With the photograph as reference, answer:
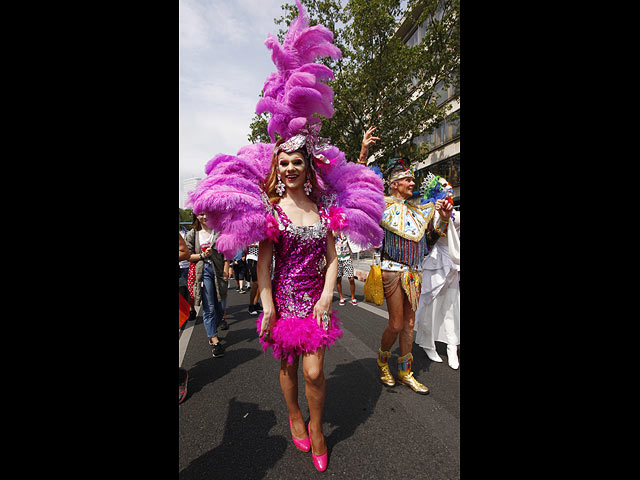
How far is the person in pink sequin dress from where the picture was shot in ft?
6.17

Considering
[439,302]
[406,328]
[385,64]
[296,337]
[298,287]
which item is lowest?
[406,328]

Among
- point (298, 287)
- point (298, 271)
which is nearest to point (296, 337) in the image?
point (298, 287)

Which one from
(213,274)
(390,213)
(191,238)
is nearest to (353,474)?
(390,213)

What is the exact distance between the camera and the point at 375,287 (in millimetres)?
2898

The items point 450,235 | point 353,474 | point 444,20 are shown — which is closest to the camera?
point 353,474

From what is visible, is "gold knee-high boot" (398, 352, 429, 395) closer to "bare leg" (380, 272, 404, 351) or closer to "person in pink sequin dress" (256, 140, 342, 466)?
"bare leg" (380, 272, 404, 351)

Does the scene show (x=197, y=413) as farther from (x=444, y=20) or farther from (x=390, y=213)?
(x=444, y=20)

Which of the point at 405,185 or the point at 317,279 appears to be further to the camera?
the point at 405,185

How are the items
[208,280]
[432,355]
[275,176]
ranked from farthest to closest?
1. [208,280]
2. [432,355]
3. [275,176]

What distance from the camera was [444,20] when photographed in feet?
29.9

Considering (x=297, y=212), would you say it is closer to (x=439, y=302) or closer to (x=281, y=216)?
(x=281, y=216)

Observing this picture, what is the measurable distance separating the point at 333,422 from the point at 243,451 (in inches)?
27.6

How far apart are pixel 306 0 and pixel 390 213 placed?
10443mm
